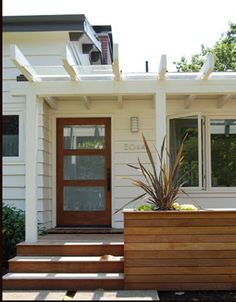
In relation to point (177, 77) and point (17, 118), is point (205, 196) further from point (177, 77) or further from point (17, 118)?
point (17, 118)

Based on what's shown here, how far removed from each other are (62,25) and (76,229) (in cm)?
318

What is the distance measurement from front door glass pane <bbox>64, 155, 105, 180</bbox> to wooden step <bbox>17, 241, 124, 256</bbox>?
1891mm

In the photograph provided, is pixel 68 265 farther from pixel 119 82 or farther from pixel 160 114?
pixel 119 82

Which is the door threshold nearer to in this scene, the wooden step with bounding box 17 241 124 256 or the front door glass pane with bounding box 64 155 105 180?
the front door glass pane with bounding box 64 155 105 180

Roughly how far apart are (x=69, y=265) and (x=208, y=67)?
286 centimetres

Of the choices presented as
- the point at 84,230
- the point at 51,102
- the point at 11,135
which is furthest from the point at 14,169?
the point at 84,230

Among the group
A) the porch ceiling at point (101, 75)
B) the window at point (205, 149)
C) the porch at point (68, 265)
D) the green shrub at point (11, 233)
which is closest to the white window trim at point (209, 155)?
the window at point (205, 149)

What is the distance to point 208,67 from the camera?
208 inches

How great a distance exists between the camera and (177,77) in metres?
5.86

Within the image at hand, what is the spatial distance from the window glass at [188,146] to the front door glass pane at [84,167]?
1.19m

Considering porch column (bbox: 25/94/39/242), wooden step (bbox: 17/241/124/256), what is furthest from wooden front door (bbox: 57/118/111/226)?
wooden step (bbox: 17/241/124/256)

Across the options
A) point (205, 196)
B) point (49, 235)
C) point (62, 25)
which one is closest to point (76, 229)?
point (49, 235)

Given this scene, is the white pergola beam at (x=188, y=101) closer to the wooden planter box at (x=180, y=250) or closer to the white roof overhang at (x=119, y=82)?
the white roof overhang at (x=119, y=82)

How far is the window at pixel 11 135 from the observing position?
7090 millimetres
